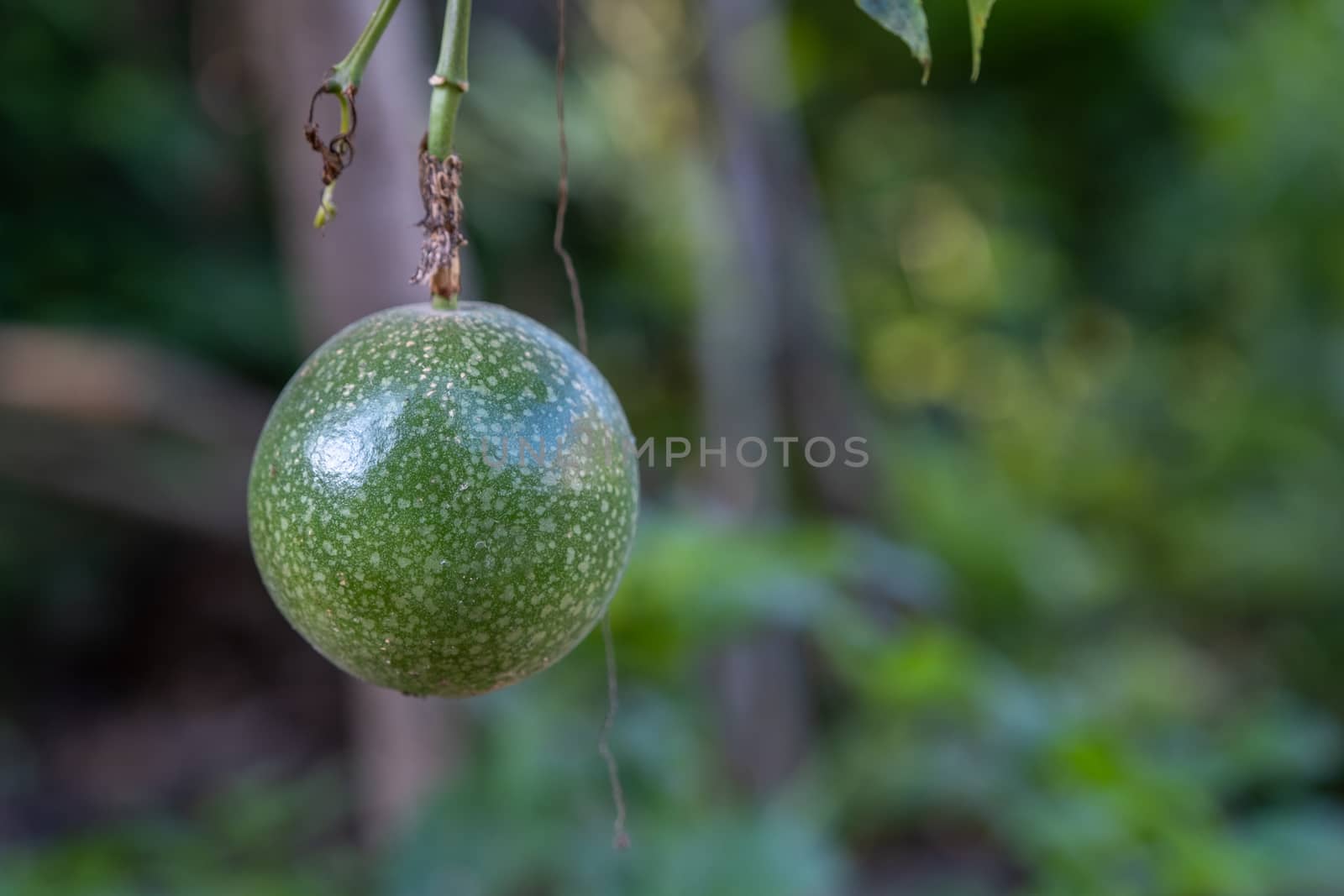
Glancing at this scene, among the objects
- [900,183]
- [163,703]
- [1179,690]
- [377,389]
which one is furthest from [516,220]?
[377,389]

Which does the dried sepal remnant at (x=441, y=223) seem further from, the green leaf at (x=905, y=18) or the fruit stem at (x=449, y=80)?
the green leaf at (x=905, y=18)

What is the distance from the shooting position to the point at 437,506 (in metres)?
1.28

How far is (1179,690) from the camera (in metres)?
7.76

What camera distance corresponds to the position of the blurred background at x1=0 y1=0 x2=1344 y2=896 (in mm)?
3975

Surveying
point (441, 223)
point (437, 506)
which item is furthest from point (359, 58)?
point (437, 506)

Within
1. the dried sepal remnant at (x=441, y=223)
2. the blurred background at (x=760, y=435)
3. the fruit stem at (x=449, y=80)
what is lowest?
the blurred background at (x=760, y=435)

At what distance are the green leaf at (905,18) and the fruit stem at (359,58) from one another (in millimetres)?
489

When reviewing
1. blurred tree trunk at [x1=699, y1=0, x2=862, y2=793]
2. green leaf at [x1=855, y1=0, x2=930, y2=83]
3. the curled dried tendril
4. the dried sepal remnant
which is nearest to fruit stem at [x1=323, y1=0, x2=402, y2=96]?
the curled dried tendril

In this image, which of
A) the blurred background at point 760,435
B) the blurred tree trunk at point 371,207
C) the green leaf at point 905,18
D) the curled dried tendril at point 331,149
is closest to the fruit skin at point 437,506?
the curled dried tendril at point 331,149

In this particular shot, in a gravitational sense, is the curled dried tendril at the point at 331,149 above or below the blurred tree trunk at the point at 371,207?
above

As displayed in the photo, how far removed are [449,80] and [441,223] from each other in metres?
0.19

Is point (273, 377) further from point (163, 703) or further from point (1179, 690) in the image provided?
point (1179, 690)

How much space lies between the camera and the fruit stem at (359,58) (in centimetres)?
121

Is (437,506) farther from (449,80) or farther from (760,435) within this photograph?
(760,435)
